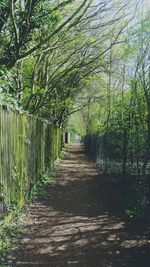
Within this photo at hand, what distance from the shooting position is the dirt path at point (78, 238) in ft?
20.4

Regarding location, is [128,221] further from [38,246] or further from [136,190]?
[38,246]

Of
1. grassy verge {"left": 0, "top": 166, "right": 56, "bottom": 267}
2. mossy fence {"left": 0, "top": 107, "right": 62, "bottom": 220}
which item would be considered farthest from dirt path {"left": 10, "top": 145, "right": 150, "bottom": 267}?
mossy fence {"left": 0, "top": 107, "right": 62, "bottom": 220}

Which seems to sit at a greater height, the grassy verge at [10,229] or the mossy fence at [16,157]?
the mossy fence at [16,157]

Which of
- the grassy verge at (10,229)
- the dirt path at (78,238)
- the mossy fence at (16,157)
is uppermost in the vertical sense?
the mossy fence at (16,157)

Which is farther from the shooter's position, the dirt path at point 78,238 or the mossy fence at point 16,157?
the mossy fence at point 16,157

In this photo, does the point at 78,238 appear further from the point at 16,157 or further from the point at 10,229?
the point at 16,157

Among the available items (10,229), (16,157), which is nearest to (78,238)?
(10,229)

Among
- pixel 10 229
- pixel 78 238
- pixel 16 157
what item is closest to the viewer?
pixel 10 229

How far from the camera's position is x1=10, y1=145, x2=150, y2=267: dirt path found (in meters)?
6.23

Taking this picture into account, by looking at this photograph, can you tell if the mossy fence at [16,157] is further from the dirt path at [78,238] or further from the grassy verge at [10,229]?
the dirt path at [78,238]

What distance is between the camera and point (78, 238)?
296 inches

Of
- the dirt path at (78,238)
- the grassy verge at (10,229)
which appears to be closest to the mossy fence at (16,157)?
the grassy verge at (10,229)

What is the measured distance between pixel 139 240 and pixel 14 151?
279 cm

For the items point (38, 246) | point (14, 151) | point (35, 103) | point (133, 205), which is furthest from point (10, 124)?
point (35, 103)
